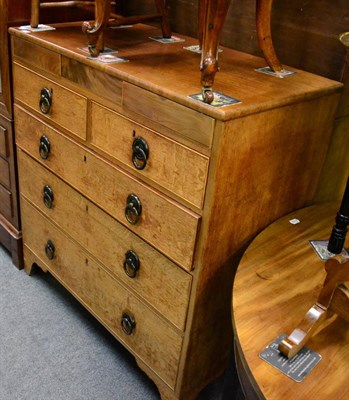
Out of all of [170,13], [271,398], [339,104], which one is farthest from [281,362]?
[170,13]

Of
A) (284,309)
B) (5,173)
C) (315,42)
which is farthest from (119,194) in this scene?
(5,173)

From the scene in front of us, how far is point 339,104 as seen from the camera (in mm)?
1260

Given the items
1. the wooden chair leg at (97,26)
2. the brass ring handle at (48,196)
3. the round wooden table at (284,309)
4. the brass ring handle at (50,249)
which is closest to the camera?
the round wooden table at (284,309)

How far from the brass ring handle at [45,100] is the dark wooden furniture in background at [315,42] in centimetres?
53

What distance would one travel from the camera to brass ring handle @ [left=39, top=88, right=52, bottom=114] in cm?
142

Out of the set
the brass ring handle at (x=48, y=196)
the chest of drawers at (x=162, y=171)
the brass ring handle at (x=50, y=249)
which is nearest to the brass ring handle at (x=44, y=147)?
the chest of drawers at (x=162, y=171)

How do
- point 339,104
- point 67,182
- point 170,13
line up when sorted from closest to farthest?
point 339,104
point 67,182
point 170,13

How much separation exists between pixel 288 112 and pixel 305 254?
1.11ft

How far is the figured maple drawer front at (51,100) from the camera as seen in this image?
1.34 meters

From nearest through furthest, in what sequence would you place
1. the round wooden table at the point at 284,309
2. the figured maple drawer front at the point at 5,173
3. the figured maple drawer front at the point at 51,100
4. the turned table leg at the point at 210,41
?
1. the round wooden table at the point at 284,309
2. the turned table leg at the point at 210,41
3. the figured maple drawer front at the point at 51,100
4. the figured maple drawer front at the point at 5,173

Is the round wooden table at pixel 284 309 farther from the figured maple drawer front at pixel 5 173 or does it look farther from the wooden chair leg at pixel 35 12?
the figured maple drawer front at pixel 5 173

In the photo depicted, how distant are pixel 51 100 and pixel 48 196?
34cm

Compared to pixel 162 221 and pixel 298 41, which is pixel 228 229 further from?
pixel 298 41

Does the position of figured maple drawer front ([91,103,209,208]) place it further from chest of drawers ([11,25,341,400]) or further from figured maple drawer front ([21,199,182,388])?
figured maple drawer front ([21,199,182,388])
